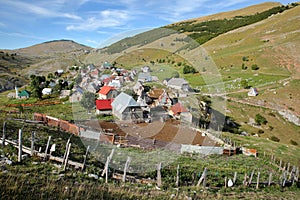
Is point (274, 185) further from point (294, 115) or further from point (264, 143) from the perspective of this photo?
point (294, 115)

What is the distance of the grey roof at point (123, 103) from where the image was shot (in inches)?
1548

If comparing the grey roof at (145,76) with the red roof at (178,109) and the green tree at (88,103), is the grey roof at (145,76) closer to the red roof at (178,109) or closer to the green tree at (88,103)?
the green tree at (88,103)

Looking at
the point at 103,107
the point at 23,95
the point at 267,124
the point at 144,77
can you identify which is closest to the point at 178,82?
the point at 144,77

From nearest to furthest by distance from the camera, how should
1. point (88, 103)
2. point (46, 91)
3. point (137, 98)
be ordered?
point (88, 103) → point (137, 98) → point (46, 91)

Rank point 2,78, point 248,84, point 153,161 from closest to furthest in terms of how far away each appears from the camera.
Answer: point 153,161 < point 248,84 < point 2,78

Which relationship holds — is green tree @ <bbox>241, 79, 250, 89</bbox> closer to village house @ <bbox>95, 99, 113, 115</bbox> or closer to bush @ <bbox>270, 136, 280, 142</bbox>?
bush @ <bbox>270, 136, 280, 142</bbox>

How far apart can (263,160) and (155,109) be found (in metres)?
21.8

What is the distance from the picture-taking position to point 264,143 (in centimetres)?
3200

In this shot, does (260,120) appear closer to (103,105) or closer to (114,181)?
(103,105)

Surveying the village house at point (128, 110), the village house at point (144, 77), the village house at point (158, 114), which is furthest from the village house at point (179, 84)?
the village house at point (128, 110)

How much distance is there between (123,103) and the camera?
4112 centimetres

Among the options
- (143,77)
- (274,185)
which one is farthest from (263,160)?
(143,77)

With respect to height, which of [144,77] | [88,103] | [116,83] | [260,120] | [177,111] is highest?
[144,77]

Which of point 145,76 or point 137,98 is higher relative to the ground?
point 145,76
